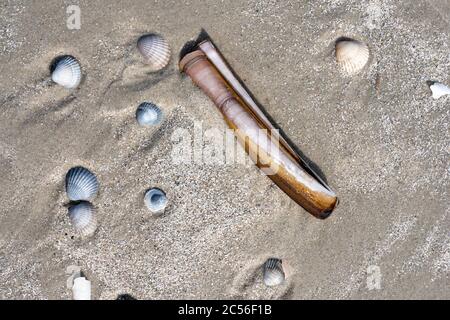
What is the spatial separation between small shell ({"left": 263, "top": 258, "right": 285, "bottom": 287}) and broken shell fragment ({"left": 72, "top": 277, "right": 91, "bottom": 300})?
5.96 feet

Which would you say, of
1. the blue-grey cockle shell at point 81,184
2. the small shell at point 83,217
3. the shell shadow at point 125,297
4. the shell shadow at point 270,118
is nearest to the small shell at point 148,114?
the shell shadow at point 270,118

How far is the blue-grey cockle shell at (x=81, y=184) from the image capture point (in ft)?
15.7

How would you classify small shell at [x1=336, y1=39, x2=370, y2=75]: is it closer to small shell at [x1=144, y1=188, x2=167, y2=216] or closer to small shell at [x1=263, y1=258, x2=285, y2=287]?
small shell at [x1=263, y1=258, x2=285, y2=287]

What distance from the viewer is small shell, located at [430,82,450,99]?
5070 mm

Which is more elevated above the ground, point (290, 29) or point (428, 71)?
point (290, 29)

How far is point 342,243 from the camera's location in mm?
5074

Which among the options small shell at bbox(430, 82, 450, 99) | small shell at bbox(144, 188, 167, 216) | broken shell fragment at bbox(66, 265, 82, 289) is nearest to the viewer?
small shell at bbox(144, 188, 167, 216)

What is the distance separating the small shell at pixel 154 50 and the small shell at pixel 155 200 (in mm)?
1252

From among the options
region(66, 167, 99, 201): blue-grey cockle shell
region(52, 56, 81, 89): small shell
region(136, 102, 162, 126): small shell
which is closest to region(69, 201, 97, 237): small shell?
region(66, 167, 99, 201): blue-grey cockle shell

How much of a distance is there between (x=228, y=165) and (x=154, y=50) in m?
1.36

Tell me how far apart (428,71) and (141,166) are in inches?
125

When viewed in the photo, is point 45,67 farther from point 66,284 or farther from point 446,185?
point 446,185
